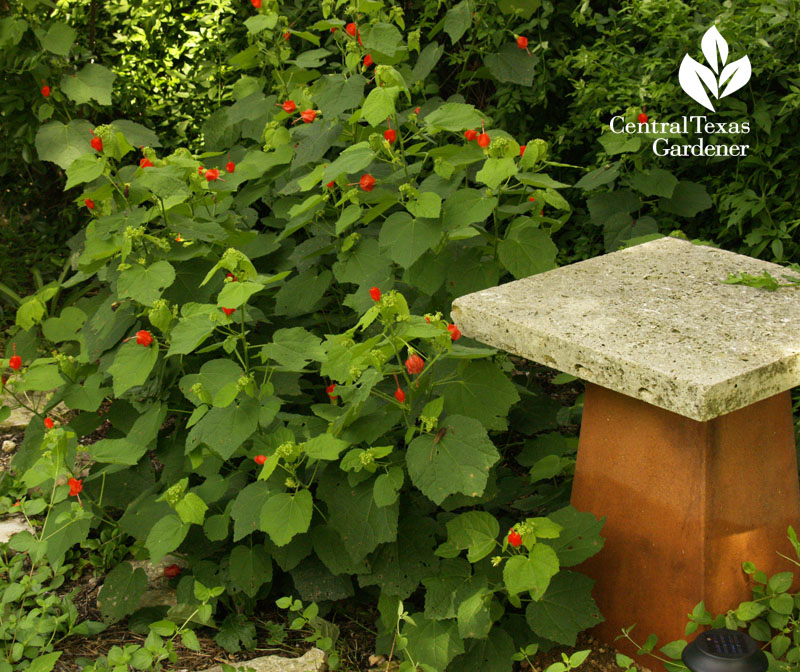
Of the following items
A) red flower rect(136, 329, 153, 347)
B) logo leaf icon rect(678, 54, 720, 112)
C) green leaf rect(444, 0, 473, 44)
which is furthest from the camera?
green leaf rect(444, 0, 473, 44)

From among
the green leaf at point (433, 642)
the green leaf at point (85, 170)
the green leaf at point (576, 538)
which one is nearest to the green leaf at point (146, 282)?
the green leaf at point (85, 170)

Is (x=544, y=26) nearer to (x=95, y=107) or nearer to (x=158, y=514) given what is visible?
(x=95, y=107)

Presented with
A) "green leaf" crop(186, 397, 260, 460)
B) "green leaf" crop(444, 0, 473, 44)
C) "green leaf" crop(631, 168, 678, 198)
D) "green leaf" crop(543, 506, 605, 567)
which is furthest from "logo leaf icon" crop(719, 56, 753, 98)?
"green leaf" crop(186, 397, 260, 460)

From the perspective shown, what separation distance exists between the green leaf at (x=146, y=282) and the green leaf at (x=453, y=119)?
76cm

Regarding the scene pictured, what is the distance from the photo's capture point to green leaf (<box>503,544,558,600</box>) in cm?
184

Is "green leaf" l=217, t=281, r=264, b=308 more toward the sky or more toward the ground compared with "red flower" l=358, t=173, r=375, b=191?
more toward the ground

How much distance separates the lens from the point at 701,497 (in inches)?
75.3

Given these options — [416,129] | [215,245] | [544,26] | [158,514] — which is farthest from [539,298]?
[544,26]

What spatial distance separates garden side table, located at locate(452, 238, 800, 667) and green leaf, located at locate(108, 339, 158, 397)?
79 cm

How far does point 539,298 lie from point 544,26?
5.86 ft

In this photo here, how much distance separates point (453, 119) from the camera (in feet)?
7.60

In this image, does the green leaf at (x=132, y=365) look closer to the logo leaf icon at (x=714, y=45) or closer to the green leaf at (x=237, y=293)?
the green leaf at (x=237, y=293)

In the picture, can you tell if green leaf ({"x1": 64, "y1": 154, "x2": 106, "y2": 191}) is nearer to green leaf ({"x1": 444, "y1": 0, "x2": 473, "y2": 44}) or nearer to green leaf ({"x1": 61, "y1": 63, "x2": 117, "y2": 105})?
green leaf ({"x1": 444, "y1": 0, "x2": 473, "y2": 44})

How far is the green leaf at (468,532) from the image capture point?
201cm
